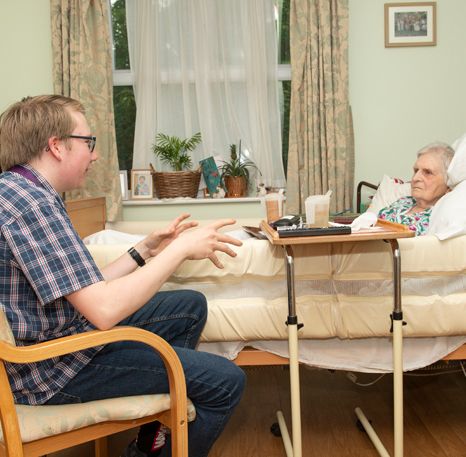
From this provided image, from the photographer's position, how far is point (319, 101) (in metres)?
3.65

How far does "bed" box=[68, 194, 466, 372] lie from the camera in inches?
73.4

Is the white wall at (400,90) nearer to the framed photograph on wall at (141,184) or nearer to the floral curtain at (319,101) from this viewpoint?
the floral curtain at (319,101)

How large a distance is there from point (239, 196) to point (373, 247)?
1978 mm

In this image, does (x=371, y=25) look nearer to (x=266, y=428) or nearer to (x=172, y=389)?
(x=266, y=428)

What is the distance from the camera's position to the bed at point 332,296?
Answer: 1.87 m

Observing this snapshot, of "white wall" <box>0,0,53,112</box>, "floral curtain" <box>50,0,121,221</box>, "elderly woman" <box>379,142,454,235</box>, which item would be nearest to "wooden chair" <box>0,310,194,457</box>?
"elderly woman" <box>379,142,454,235</box>

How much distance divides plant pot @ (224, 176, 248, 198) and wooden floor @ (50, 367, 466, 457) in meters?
1.30

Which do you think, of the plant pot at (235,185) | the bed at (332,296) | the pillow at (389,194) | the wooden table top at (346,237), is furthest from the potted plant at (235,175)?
the wooden table top at (346,237)

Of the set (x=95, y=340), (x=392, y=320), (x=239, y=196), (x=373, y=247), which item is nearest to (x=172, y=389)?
(x=95, y=340)

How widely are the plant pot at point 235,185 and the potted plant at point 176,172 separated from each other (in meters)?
0.19

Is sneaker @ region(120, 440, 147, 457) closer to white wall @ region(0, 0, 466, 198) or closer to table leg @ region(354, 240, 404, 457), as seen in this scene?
table leg @ region(354, 240, 404, 457)

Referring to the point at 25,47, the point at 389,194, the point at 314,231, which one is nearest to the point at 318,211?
the point at 314,231

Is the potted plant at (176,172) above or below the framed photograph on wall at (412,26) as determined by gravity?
below

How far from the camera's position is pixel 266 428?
225cm
